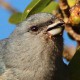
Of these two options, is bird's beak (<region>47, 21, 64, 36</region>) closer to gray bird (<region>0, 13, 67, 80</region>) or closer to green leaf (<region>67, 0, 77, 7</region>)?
gray bird (<region>0, 13, 67, 80</region>)

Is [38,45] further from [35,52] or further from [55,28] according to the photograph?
[55,28]

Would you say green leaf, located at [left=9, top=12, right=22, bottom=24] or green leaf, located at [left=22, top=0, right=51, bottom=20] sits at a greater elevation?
green leaf, located at [left=9, top=12, right=22, bottom=24]

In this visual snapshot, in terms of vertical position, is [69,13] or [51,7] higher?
[51,7]

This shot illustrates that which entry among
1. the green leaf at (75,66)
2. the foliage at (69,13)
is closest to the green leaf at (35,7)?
the foliage at (69,13)

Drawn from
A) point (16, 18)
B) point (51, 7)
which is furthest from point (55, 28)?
point (16, 18)

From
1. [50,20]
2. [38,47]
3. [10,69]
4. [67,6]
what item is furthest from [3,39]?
[67,6]

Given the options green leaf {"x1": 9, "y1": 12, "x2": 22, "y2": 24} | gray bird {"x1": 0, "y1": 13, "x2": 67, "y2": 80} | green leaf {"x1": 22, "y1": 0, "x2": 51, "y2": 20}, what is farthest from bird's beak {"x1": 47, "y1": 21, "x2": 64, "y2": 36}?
green leaf {"x1": 9, "y1": 12, "x2": 22, "y2": 24}

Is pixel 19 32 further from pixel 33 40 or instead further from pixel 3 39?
pixel 3 39

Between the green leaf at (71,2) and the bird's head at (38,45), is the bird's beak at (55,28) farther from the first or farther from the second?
the green leaf at (71,2)
